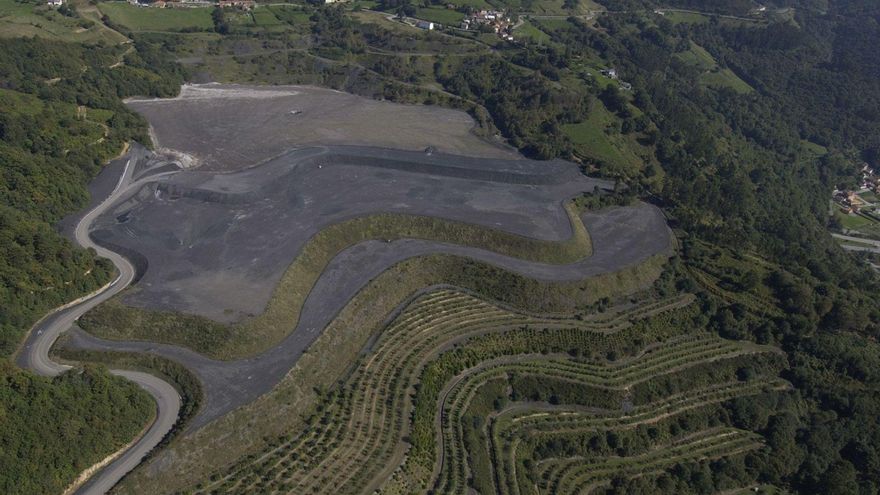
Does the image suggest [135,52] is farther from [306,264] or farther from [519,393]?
→ [519,393]

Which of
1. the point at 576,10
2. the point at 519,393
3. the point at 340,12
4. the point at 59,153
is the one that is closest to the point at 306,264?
the point at 519,393

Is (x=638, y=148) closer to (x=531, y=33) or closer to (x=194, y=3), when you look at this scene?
(x=531, y=33)

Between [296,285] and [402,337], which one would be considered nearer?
[402,337]

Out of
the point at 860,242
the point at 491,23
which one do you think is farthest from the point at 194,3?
the point at 860,242

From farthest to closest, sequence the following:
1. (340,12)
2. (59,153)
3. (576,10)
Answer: (576,10) < (340,12) < (59,153)

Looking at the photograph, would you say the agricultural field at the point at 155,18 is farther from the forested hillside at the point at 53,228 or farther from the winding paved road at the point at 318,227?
the winding paved road at the point at 318,227
